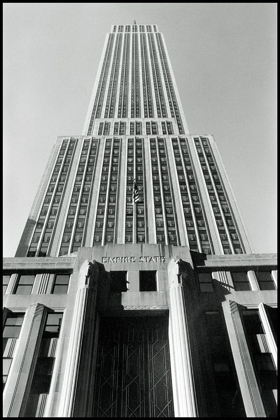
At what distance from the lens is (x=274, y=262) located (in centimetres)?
3709

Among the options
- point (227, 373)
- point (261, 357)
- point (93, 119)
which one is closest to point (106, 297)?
point (227, 373)

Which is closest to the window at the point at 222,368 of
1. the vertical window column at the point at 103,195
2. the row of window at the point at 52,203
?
the vertical window column at the point at 103,195

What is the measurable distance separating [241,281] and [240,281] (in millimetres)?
106

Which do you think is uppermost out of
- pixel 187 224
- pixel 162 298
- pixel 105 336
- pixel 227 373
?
pixel 187 224

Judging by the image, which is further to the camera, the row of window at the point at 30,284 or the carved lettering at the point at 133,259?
the carved lettering at the point at 133,259

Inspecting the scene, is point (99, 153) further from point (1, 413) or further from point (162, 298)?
point (1, 413)

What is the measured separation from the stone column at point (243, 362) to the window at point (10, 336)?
19374mm

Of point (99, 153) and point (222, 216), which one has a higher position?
point (99, 153)

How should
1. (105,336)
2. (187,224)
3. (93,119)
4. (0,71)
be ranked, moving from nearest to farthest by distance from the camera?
(0,71) < (105,336) < (187,224) < (93,119)

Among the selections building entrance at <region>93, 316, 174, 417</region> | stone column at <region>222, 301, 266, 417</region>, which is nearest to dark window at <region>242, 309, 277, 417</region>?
stone column at <region>222, 301, 266, 417</region>

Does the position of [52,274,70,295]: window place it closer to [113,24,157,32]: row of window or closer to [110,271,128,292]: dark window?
[110,271,128,292]: dark window

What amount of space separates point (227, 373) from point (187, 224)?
44519mm

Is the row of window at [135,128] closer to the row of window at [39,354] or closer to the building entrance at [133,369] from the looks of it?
the building entrance at [133,369]

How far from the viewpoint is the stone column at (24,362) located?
A: 25953mm
